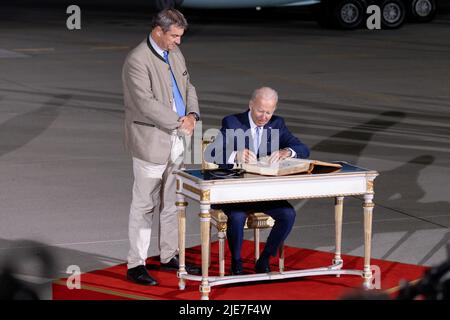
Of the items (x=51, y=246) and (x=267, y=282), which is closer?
(x=267, y=282)

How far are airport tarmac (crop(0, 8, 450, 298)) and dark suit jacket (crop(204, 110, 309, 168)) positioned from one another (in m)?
1.12

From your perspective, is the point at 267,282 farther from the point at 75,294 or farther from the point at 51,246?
the point at 51,246

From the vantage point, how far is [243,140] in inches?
269

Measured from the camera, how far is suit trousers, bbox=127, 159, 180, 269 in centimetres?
675

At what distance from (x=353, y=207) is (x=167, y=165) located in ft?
9.00

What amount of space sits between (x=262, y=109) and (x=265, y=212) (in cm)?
64

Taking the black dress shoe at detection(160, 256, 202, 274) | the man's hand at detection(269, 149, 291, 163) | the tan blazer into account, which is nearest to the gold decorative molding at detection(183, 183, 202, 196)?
the tan blazer

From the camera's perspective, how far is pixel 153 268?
23.5 ft

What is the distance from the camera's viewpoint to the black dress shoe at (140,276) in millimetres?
6668

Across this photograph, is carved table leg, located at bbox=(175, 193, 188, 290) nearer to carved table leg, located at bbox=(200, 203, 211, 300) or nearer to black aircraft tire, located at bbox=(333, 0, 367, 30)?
carved table leg, located at bbox=(200, 203, 211, 300)

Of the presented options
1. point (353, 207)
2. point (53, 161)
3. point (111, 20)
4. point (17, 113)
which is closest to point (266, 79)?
point (17, 113)

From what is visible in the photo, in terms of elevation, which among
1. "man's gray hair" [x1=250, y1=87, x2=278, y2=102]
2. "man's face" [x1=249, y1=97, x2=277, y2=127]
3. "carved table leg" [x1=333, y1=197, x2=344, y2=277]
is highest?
"man's gray hair" [x1=250, y1=87, x2=278, y2=102]

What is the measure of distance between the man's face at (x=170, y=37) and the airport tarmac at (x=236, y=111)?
160cm

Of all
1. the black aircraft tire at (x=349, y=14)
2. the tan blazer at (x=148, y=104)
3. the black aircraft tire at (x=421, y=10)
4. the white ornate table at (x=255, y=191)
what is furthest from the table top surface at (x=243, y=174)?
the black aircraft tire at (x=421, y=10)
